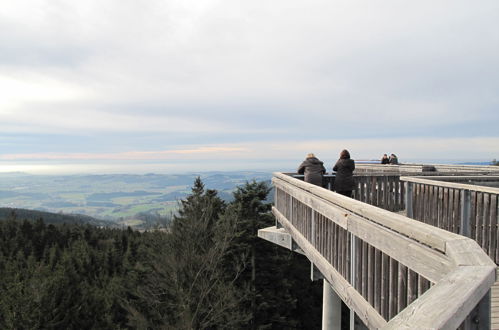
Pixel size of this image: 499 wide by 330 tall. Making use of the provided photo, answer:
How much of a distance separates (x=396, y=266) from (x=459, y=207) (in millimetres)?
3479

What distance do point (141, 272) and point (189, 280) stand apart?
10.7 m

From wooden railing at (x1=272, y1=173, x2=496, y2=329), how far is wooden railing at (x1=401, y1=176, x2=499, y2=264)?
7.81 ft

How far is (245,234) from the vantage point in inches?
1006

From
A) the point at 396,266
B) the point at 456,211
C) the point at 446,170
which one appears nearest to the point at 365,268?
the point at 396,266

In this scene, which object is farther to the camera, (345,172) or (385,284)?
(345,172)

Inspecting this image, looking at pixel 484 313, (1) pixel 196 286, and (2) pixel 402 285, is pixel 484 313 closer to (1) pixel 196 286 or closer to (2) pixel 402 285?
(2) pixel 402 285

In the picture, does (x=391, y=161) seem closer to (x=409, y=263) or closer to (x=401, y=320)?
(x=409, y=263)

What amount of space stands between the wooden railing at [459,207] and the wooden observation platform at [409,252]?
16 mm

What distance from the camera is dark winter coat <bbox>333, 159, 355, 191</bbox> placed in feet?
26.4

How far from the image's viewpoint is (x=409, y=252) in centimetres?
264

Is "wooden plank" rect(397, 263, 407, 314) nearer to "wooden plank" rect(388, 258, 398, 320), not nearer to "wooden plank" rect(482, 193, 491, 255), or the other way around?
"wooden plank" rect(388, 258, 398, 320)

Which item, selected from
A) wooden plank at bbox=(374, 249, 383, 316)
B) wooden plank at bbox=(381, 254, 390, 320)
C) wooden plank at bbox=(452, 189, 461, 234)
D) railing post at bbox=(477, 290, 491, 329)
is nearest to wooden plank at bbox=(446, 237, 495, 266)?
railing post at bbox=(477, 290, 491, 329)

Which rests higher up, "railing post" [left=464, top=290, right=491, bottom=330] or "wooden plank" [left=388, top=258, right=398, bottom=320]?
"railing post" [left=464, top=290, right=491, bottom=330]

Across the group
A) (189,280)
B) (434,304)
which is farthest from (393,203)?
(189,280)
